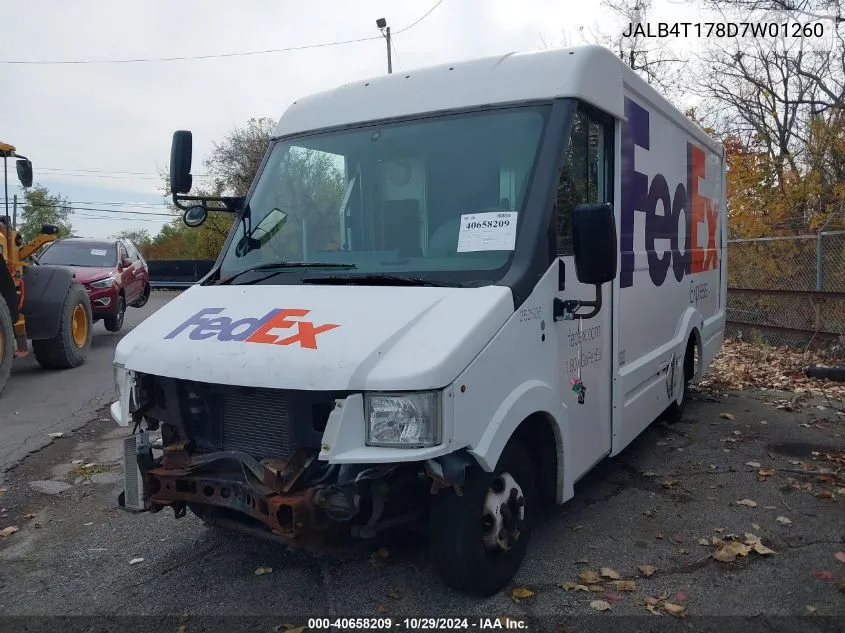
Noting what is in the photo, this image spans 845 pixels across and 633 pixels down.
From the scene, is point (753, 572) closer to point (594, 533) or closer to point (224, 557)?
point (594, 533)

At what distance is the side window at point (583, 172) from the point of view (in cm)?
393

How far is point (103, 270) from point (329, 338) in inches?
471

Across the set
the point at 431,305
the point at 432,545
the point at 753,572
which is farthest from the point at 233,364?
the point at 753,572

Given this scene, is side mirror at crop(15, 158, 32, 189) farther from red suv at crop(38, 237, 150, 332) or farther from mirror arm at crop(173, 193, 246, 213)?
mirror arm at crop(173, 193, 246, 213)

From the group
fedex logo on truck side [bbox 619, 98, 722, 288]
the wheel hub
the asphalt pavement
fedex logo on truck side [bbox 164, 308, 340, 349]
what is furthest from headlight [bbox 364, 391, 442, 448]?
the asphalt pavement

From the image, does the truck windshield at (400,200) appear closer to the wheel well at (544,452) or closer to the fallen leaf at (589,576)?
the wheel well at (544,452)

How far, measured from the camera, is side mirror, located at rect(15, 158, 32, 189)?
919cm

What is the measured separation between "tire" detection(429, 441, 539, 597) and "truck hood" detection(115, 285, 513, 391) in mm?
660

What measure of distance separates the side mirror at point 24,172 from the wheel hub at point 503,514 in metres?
8.05

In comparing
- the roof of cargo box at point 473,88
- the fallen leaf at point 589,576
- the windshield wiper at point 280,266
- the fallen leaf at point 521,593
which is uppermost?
the roof of cargo box at point 473,88

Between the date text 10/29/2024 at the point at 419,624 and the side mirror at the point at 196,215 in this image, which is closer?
the date text 10/29/2024 at the point at 419,624

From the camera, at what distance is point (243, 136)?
133 ft

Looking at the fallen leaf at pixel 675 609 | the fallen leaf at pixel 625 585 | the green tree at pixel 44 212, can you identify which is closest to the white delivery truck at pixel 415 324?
the fallen leaf at pixel 625 585

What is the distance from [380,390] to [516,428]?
3.13 ft
